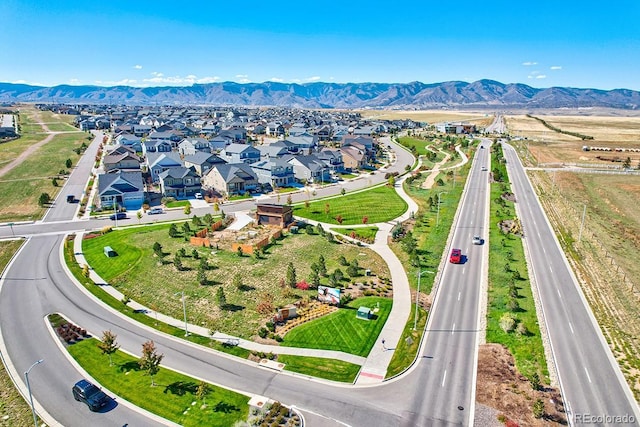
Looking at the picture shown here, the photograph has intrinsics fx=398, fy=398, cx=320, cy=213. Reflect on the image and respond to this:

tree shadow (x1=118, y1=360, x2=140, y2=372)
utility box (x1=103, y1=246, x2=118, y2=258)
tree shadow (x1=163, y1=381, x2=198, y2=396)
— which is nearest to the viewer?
tree shadow (x1=163, y1=381, x2=198, y2=396)

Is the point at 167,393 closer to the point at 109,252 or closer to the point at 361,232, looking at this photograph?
the point at 109,252

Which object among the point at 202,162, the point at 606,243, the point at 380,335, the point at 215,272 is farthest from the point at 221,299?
the point at 202,162

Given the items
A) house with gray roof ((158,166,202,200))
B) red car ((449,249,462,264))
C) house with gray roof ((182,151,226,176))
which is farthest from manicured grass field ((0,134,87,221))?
red car ((449,249,462,264))

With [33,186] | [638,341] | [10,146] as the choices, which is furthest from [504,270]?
[10,146]

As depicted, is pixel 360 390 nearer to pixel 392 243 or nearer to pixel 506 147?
pixel 392 243

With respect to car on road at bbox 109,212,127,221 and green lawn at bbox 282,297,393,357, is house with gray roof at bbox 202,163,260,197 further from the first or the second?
green lawn at bbox 282,297,393,357

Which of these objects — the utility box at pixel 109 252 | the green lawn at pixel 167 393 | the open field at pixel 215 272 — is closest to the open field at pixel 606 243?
the open field at pixel 215 272

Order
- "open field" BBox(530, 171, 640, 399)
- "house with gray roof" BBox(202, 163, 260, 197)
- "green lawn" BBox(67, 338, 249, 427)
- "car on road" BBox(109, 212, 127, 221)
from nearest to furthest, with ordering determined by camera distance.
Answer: "green lawn" BBox(67, 338, 249, 427)
"open field" BBox(530, 171, 640, 399)
"car on road" BBox(109, 212, 127, 221)
"house with gray roof" BBox(202, 163, 260, 197)
